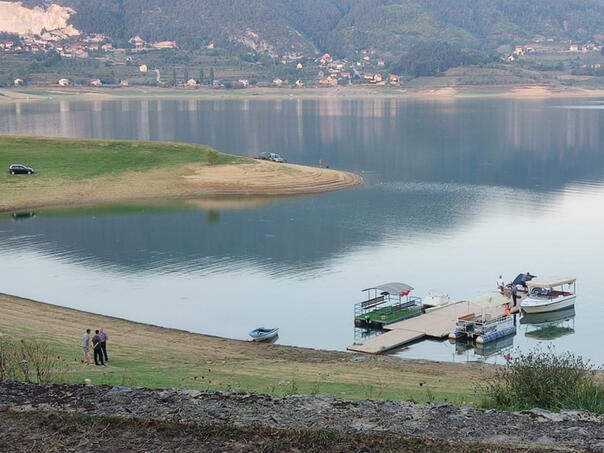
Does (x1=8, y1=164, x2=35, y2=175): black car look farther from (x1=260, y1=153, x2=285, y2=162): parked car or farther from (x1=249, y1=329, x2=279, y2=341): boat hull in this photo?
(x1=249, y1=329, x2=279, y2=341): boat hull

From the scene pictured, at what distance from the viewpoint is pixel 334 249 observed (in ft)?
155

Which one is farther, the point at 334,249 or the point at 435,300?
the point at 334,249

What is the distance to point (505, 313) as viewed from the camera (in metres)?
34.8

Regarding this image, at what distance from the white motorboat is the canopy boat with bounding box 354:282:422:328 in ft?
14.3

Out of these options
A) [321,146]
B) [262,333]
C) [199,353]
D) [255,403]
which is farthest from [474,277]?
[321,146]

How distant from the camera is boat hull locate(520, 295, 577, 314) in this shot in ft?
117

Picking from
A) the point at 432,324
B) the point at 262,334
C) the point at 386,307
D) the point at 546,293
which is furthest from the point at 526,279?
the point at 262,334

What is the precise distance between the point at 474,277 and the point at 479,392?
2258cm

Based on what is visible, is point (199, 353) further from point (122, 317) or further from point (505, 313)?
point (505, 313)

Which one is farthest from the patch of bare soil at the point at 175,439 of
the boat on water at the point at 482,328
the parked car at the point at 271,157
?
the parked car at the point at 271,157

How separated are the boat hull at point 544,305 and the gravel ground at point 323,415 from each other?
2271cm

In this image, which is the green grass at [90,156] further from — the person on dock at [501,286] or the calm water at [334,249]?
the person on dock at [501,286]

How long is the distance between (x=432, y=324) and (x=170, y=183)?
1584 inches

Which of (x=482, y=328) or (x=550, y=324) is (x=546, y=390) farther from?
(x=550, y=324)
